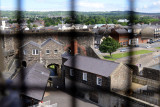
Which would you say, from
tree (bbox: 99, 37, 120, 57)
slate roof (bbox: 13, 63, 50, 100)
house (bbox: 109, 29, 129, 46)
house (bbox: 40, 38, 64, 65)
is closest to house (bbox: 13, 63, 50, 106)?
slate roof (bbox: 13, 63, 50, 100)

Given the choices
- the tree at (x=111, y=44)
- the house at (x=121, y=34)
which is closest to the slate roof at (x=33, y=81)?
the house at (x=121, y=34)

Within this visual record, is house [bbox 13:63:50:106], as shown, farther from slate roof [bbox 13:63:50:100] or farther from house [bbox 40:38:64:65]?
house [bbox 40:38:64:65]

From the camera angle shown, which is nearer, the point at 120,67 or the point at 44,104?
the point at 44,104

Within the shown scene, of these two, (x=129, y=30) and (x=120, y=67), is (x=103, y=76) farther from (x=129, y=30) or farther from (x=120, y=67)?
(x=129, y=30)

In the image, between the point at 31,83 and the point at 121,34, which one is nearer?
the point at 121,34

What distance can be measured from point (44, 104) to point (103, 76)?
149 centimetres

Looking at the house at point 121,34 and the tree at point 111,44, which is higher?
the house at point 121,34

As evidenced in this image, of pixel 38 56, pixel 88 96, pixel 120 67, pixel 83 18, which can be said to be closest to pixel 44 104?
pixel 88 96

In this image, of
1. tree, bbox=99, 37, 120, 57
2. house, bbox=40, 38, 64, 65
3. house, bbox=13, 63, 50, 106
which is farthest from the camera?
house, bbox=40, 38, 64, 65

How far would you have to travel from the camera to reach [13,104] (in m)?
0.13

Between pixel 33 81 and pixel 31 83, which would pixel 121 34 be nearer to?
pixel 31 83

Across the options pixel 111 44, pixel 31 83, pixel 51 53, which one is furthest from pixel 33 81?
pixel 51 53

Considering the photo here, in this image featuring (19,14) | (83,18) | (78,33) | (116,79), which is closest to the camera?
(19,14)

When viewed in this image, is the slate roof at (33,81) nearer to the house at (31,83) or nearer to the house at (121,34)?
the house at (31,83)
